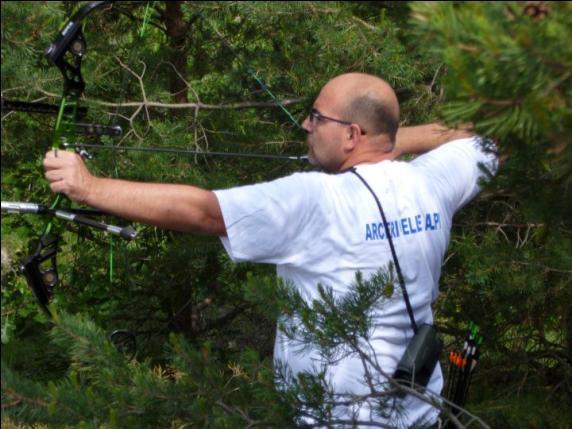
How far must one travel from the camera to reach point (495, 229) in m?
4.46

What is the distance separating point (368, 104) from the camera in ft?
10.4

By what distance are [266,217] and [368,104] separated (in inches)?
22.3

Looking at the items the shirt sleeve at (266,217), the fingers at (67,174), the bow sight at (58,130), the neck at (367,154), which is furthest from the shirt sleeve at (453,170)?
the fingers at (67,174)

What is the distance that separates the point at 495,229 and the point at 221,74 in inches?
55.6

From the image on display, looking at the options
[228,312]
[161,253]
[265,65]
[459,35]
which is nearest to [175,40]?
[265,65]

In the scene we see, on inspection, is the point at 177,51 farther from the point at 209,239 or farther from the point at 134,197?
the point at 134,197

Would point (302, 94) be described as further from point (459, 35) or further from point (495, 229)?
point (459, 35)

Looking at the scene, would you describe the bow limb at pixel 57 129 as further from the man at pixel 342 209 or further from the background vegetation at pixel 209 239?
the man at pixel 342 209

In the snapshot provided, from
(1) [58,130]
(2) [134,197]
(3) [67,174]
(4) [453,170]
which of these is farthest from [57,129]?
(4) [453,170]

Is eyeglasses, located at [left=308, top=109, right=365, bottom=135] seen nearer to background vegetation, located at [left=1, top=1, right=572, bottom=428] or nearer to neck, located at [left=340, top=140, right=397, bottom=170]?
neck, located at [left=340, top=140, right=397, bottom=170]

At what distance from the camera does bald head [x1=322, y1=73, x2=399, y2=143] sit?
3.17m

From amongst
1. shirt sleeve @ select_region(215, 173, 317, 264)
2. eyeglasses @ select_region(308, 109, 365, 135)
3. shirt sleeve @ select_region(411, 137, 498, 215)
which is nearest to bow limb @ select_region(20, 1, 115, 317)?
shirt sleeve @ select_region(215, 173, 317, 264)

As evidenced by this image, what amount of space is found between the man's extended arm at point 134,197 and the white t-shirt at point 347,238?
0.08m

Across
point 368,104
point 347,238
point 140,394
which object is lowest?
point 140,394
